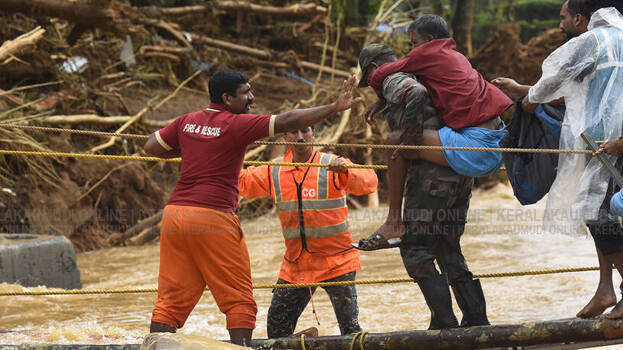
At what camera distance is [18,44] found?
27.7 ft

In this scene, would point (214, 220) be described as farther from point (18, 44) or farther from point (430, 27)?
point (18, 44)

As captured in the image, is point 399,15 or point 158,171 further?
point 399,15

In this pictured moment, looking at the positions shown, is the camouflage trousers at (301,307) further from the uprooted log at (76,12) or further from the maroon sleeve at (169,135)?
the uprooted log at (76,12)

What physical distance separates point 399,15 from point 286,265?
9410 mm

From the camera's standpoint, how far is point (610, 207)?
310cm

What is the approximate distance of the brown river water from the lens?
231 inches

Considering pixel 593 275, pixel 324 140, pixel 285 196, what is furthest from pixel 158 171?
pixel 285 196

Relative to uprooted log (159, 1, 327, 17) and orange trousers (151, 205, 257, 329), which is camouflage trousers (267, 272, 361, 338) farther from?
uprooted log (159, 1, 327, 17)

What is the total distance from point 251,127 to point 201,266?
25.5 inches

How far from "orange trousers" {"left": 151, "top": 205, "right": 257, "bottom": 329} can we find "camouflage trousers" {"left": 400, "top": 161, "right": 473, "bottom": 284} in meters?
0.79

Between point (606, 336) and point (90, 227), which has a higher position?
point (606, 336)

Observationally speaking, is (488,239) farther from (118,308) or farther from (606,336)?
(606,336)

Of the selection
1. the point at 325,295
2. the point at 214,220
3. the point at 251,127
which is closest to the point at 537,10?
the point at 325,295

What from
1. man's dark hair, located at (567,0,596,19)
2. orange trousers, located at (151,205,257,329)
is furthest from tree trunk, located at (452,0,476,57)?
orange trousers, located at (151,205,257,329)
